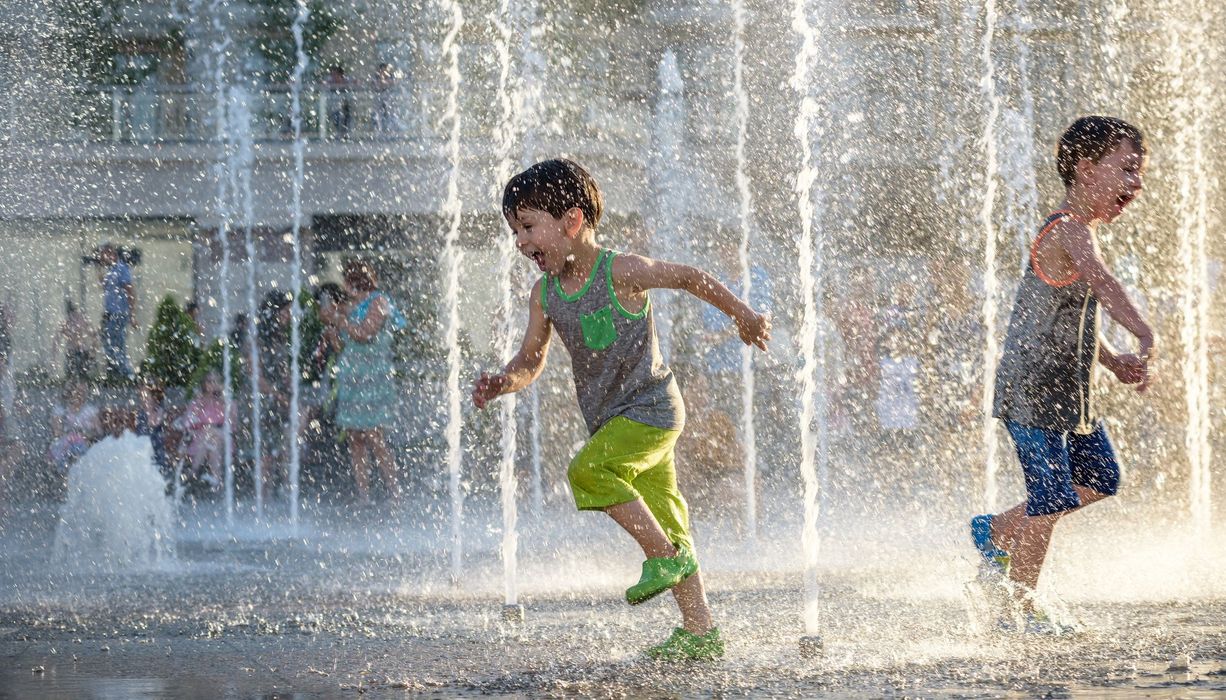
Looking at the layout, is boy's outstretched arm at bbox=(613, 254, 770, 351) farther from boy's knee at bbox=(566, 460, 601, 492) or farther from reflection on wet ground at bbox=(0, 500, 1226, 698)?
reflection on wet ground at bbox=(0, 500, 1226, 698)

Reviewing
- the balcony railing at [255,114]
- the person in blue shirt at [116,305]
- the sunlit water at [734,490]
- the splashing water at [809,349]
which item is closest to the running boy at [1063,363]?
the sunlit water at [734,490]

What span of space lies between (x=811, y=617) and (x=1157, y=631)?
0.87m

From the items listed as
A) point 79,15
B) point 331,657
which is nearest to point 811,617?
point 331,657

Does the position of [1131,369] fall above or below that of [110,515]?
above

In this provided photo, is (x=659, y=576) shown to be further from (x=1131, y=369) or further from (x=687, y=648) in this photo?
(x=1131, y=369)

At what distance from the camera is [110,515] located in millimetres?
6879

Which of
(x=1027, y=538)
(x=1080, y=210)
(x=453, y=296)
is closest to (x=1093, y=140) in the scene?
(x=1080, y=210)

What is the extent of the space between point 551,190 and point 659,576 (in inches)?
37.0

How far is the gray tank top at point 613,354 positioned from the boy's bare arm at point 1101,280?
107 centimetres

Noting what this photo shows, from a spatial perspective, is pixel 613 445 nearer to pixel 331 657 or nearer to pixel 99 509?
pixel 331 657

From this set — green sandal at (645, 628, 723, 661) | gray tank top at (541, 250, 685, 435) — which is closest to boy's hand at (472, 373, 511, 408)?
gray tank top at (541, 250, 685, 435)

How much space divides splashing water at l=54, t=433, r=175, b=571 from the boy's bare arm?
417 cm

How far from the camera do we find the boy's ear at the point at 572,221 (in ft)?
12.8

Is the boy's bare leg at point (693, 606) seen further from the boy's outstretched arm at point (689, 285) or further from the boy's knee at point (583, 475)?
the boy's outstretched arm at point (689, 285)
